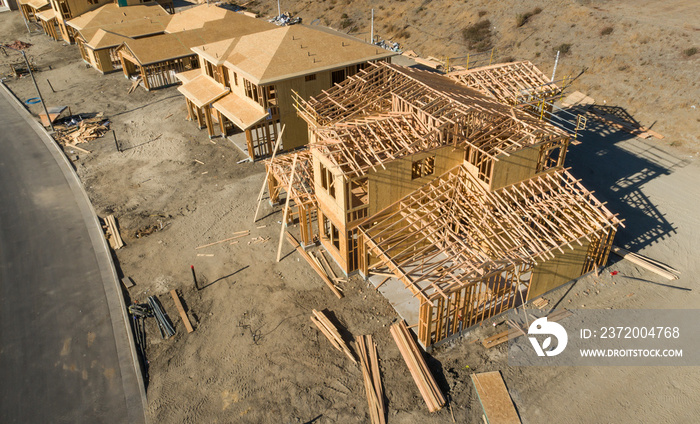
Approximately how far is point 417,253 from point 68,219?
73.1ft

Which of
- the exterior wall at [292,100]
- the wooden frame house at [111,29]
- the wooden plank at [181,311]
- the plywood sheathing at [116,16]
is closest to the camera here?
the wooden plank at [181,311]

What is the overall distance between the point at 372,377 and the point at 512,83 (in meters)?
22.5

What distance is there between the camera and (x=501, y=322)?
20.7m

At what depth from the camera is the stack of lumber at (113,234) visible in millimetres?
26234

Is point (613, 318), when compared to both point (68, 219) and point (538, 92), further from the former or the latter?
point (68, 219)

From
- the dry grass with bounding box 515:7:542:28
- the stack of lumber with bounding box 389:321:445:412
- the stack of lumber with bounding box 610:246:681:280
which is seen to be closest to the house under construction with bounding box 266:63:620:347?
the stack of lumber with bounding box 389:321:445:412

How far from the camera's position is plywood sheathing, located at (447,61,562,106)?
29359 millimetres

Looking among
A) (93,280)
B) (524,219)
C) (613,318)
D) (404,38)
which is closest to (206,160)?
(93,280)

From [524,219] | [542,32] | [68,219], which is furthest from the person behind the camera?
[542,32]

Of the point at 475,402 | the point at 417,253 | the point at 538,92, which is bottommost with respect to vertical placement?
the point at 475,402

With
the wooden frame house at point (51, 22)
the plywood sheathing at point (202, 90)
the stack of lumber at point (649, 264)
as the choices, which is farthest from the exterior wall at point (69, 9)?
the stack of lumber at point (649, 264)

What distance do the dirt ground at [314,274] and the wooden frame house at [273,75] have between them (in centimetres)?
323

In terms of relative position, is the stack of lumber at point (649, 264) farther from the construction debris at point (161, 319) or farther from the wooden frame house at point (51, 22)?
the wooden frame house at point (51, 22)

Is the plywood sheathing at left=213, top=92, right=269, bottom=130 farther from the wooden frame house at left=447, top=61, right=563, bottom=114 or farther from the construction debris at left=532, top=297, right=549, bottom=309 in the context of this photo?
the construction debris at left=532, top=297, right=549, bottom=309
